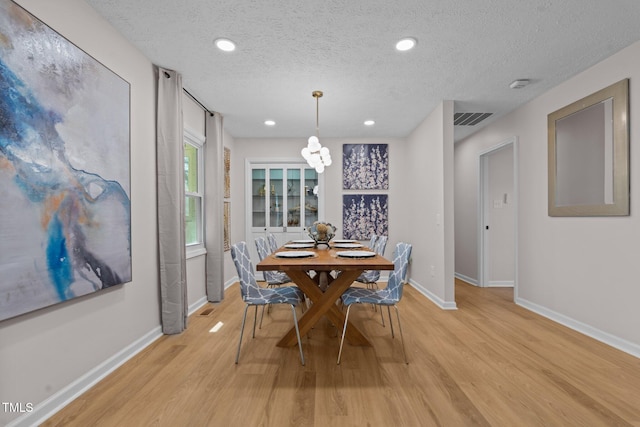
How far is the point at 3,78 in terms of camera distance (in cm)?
140

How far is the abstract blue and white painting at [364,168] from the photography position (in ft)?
17.3

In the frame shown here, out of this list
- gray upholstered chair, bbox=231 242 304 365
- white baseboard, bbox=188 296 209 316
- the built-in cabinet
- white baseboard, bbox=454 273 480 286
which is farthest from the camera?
the built-in cabinet

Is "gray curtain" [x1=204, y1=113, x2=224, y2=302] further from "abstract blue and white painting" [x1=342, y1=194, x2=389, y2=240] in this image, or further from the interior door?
the interior door

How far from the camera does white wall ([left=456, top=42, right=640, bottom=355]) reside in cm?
242

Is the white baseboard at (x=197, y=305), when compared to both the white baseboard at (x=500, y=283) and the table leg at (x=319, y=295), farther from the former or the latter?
the white baseboard at (x=500, y=283)

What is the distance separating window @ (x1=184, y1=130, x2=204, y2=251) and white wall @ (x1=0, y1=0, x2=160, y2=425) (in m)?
1.08

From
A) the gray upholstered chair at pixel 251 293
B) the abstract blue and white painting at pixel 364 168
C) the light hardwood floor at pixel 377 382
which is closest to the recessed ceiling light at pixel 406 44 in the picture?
the gray upholstered chair at pixel 251 293

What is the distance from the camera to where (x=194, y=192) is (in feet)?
12.8

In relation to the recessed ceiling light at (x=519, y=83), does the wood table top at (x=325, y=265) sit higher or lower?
lower

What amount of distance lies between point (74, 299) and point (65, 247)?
1.16 ft

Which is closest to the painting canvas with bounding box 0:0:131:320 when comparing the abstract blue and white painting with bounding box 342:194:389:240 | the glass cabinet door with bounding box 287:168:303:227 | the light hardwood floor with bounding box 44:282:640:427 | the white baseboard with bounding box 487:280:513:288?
the light hardwood floor with bounding box 44:282:640:427

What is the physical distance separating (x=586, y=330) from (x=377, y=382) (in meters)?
2.29

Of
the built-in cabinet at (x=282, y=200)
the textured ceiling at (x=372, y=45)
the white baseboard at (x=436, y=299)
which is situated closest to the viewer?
the textured ceiling at (x=372, y=45)

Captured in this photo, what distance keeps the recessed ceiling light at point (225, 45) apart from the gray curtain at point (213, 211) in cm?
168
